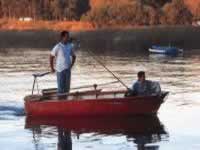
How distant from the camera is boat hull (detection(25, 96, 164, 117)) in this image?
2370 cm

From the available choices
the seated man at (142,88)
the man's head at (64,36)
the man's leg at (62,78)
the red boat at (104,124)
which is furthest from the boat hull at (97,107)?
the man's head at (64,36)

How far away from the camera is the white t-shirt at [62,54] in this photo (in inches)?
944

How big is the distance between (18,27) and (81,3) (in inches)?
722

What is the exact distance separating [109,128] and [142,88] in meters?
2.72

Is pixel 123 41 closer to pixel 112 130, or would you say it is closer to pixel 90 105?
pixel 90 105

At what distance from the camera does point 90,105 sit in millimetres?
23828

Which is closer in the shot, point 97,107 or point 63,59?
point 97,107

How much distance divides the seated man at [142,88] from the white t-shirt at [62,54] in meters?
2.37

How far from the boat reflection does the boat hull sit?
0.28 m

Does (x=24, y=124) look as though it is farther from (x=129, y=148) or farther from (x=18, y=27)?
(x=18, y=27)

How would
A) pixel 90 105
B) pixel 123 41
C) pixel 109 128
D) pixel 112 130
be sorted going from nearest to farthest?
pixel 112 130, pixel 109 128, pixel 90 105, pixel 123 41

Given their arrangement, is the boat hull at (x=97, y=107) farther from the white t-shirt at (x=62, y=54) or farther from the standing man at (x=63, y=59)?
the white t-shirt at (x=62, y=54)

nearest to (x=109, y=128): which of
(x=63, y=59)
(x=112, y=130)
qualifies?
(x=112, y=130)

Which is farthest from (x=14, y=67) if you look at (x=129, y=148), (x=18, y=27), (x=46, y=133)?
(x=18, y=27)
